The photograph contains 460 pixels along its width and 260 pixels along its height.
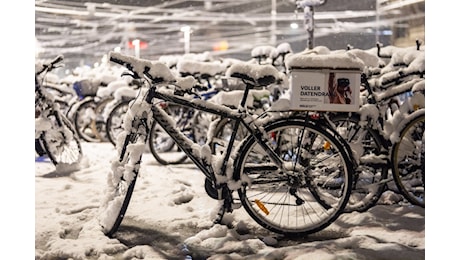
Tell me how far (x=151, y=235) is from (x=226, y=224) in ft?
1.64

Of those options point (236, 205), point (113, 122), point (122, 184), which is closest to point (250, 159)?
point (236, 205)

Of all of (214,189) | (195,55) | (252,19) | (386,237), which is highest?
(252,19)

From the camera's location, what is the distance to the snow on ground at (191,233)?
10.00 ft

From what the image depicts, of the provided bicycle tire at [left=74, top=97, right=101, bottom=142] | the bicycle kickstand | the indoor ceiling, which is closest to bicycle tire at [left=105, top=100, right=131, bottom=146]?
bicycle tire at [left=74, top=97, right=101, bottom=142]

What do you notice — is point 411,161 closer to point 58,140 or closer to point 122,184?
point 122,184

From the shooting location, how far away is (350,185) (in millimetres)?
3355

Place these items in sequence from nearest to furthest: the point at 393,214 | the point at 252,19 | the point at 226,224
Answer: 1. the point at 226,224
2. the point at 393,214
3. the point at 252,19

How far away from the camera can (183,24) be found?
6445 mm

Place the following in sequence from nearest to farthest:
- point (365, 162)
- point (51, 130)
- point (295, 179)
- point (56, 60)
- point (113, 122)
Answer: point (295, 179)
point (365, 162)
point (56, 60)
point (51, 130)
point (113, 122)

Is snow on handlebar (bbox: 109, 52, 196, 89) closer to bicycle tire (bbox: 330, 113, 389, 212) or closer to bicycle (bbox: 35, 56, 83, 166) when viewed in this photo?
bicycle tire (bbox: 330, 113, 389, 212)

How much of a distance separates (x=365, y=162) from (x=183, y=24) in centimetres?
353
